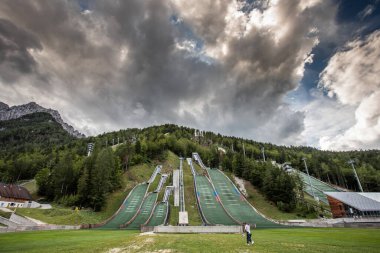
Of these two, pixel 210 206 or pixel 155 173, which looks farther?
pixel 155 173

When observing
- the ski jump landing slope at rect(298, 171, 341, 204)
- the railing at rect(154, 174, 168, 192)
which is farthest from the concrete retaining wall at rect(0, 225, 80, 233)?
the ski jump landing slope at rect(298, 171, 341, 204)

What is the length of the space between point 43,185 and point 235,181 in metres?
57.3

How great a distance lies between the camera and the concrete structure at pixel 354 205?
153 ft

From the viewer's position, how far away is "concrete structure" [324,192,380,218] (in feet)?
153

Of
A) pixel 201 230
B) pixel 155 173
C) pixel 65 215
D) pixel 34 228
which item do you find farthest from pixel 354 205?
pixel 34 228

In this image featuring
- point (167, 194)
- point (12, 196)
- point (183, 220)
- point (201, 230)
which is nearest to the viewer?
point (201, 230)

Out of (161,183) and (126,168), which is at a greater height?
(126,168)

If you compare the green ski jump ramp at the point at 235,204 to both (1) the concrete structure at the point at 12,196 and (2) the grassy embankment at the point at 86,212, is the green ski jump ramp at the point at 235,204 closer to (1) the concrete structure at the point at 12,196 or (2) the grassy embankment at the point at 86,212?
(2) the grassy embankment at the point at 86,212

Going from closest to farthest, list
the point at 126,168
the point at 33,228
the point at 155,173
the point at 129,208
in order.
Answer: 1. the point at 33,228
2. the point at 129,208
3. the point at 126,168
4. the point at 155,173

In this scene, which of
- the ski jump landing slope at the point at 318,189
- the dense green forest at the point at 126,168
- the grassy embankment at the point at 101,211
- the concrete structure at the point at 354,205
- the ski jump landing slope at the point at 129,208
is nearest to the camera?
the grassy embankment at the point at 101,211

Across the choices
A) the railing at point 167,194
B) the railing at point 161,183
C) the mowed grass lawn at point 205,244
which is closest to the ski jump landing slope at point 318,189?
the railing at point 167,194

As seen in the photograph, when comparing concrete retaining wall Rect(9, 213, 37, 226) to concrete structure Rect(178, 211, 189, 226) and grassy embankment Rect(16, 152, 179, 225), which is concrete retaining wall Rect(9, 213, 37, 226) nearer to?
grassy embankment Rect(16, 152, 179, 225)

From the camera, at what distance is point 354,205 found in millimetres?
47250

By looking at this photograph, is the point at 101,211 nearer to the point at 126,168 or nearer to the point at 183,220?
the point at 183,220
